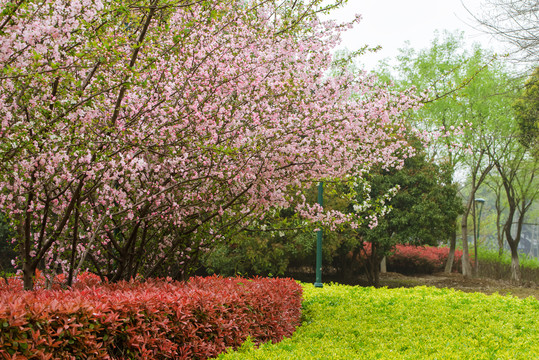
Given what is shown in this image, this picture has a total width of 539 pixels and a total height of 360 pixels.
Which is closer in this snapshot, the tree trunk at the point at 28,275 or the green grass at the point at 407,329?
the tree trunk at the point at 28,275

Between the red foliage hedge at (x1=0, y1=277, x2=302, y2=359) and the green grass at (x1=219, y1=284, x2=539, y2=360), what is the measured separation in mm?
379

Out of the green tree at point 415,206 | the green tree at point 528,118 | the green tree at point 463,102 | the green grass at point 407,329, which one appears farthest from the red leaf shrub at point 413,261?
the green grass at point 407,329

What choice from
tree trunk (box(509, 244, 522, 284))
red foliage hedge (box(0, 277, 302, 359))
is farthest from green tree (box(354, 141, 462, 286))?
red foliage hedge (box(0, 277, 302, 359))

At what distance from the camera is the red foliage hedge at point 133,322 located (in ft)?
12.3

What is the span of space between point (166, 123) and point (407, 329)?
5.25 metres

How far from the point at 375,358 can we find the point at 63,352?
12.7ft

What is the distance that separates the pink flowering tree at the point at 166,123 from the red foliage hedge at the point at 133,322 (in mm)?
1009

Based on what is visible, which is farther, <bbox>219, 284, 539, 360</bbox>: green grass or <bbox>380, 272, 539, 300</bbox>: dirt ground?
<bbox>380, 272, 539, 300</bbox>: dirt ground

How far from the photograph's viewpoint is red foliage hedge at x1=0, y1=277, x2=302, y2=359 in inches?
148

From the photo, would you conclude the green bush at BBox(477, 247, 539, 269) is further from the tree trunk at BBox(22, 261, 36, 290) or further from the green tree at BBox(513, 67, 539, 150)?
the tree trunk at BBox(22, 261, 36, 290)

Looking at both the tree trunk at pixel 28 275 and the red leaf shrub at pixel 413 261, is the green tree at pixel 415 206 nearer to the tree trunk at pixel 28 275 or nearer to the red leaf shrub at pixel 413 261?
the red leaf shrub at pixel 413 261

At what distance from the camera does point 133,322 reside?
185 inches

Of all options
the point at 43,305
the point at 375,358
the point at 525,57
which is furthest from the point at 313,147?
the point at 525,57

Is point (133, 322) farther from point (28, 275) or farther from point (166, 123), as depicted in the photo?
point (166, 123)
